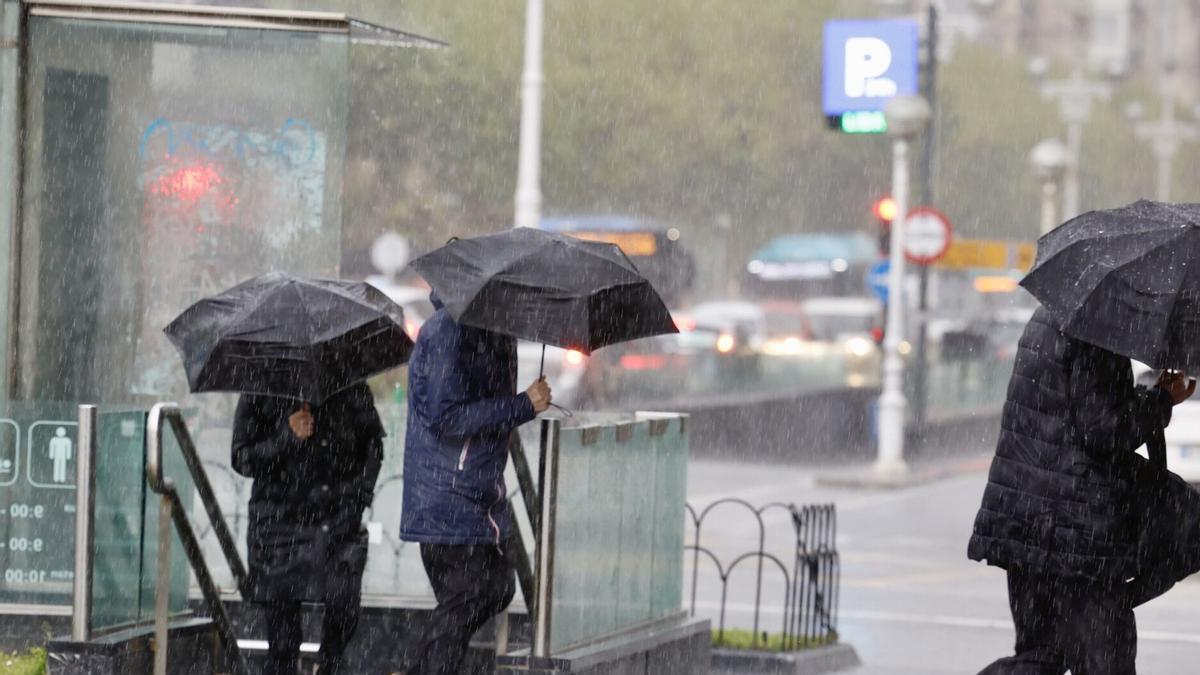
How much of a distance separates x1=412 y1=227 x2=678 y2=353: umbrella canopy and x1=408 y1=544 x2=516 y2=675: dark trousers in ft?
2.49

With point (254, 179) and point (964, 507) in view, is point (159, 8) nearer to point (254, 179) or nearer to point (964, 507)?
point (254, 179)

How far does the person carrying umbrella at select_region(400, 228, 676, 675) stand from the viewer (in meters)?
7.25

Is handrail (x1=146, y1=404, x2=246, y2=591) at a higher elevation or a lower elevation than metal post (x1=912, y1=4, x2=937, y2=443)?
lower

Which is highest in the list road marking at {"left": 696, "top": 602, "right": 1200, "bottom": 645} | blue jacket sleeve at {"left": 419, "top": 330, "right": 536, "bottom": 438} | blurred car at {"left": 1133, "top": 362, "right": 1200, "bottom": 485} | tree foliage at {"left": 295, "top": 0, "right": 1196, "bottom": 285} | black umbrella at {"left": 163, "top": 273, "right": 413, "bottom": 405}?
tree foliage at {"left": 295, "top": 0, "right": 1196, "bottom": 285}

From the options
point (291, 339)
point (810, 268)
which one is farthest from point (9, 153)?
point (810, 268)

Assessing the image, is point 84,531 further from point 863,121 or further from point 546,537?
point 863,121

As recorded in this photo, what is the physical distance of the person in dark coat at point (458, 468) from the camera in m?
7.25

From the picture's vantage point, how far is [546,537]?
25.7ft

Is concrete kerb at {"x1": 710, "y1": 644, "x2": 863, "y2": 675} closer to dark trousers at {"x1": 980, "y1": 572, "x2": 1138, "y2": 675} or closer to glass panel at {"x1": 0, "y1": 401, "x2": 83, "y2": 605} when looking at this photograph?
glass panel at {"x1": 0, "y1": 401, "x2": 83, "y2": 605}

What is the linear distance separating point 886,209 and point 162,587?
738 inches

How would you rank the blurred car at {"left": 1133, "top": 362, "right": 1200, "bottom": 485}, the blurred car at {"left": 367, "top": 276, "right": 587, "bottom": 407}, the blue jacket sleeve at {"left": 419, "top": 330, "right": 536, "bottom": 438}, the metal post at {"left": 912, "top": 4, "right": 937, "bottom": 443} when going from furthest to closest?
the blurred car at {"left": 367, "top": 276, "right": 587, "bottom": 407} → the metal post at {"left": 912, "top": 4, "right": 937, "bottom": 443} → the blurred car at {"left": 1133, "top": 362, "right": 1200, "bottom": 485} → the blue jacket sleeve at {"left": 419, "top": 330, "right": 536, "bottom": 438}

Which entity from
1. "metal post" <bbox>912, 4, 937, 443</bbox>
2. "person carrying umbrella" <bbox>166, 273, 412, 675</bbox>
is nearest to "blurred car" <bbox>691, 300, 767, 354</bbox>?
"metal post" <bbox>912, 4, 937, 443</bbox>

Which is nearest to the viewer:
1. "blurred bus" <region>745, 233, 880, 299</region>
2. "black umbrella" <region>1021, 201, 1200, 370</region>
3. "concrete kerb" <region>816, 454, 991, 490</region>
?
"black umbrella" <region>1021, 201, 1200, 370</region>

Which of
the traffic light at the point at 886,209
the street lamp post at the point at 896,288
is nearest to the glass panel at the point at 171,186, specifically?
the street lamp post at the point at 896,288
